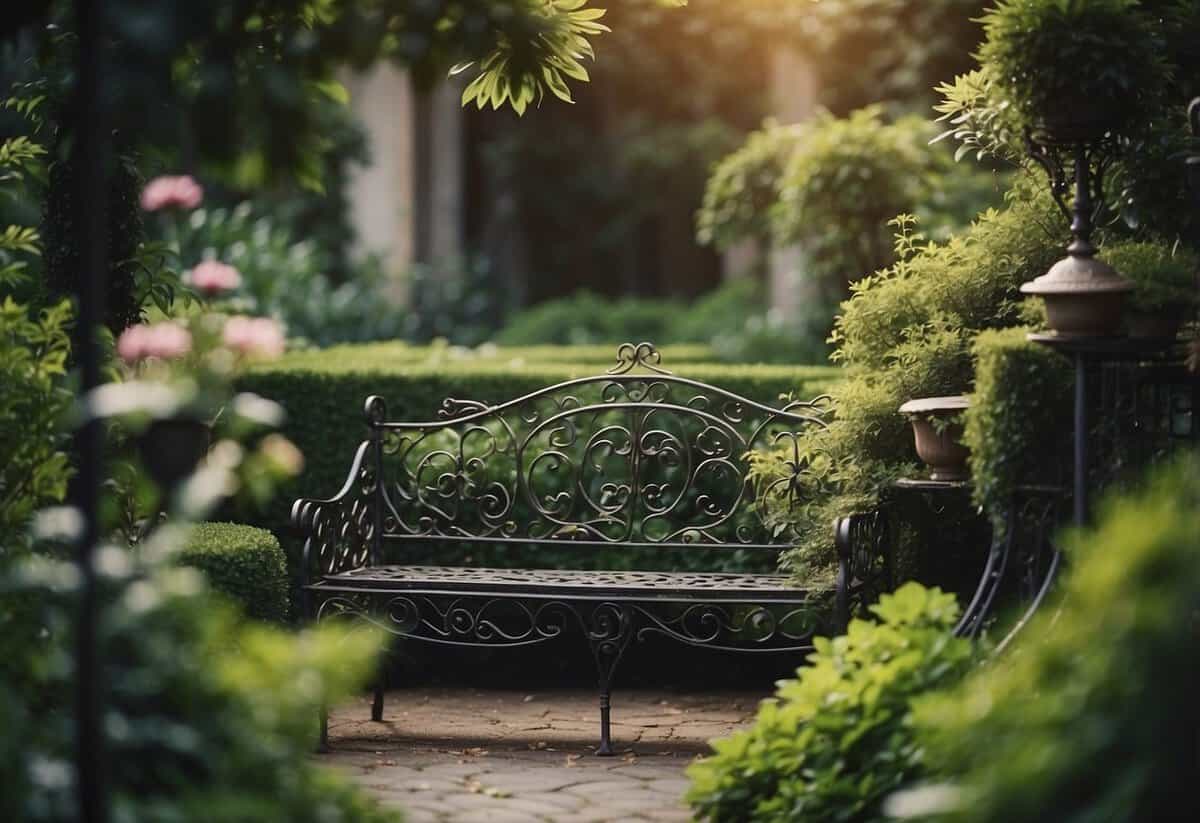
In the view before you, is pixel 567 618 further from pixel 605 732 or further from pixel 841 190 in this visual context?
pixel 841 190

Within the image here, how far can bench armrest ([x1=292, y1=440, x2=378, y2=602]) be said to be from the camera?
628cm

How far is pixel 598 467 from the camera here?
7289 millimetres

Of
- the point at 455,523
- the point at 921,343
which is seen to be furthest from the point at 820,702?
the point at 455,523

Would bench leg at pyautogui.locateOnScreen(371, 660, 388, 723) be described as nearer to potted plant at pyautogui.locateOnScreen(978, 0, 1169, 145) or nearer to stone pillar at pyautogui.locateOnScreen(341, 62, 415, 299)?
potted plant at pyautogui.locateOnScreen(978, 0, 1169, 145)

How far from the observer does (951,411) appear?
553 centimetres

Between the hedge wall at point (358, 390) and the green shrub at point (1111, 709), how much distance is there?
4052 mm

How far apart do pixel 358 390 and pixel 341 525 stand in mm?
1289

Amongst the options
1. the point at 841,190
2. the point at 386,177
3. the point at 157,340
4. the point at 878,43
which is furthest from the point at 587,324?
the point at 157,340

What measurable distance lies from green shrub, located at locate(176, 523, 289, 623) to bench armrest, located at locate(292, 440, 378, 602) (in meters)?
0.42

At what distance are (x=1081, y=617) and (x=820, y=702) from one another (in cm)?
127

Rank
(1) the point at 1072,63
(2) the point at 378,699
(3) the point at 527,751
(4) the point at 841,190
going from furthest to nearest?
1. (4) the point at 841,190
2. (2) the point at 378,699
3. (3) the point at 527,751
4. (1) the point at 1072,63

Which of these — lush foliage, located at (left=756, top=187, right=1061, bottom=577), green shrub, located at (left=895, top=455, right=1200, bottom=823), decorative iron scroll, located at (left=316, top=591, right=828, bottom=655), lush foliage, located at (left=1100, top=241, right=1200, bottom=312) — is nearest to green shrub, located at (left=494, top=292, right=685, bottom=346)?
decorative iron scroll, located at (left=316, top=591, right=828, bottom=655)

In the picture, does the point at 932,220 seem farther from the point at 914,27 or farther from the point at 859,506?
the point at 859,506

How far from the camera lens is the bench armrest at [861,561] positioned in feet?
18.5
